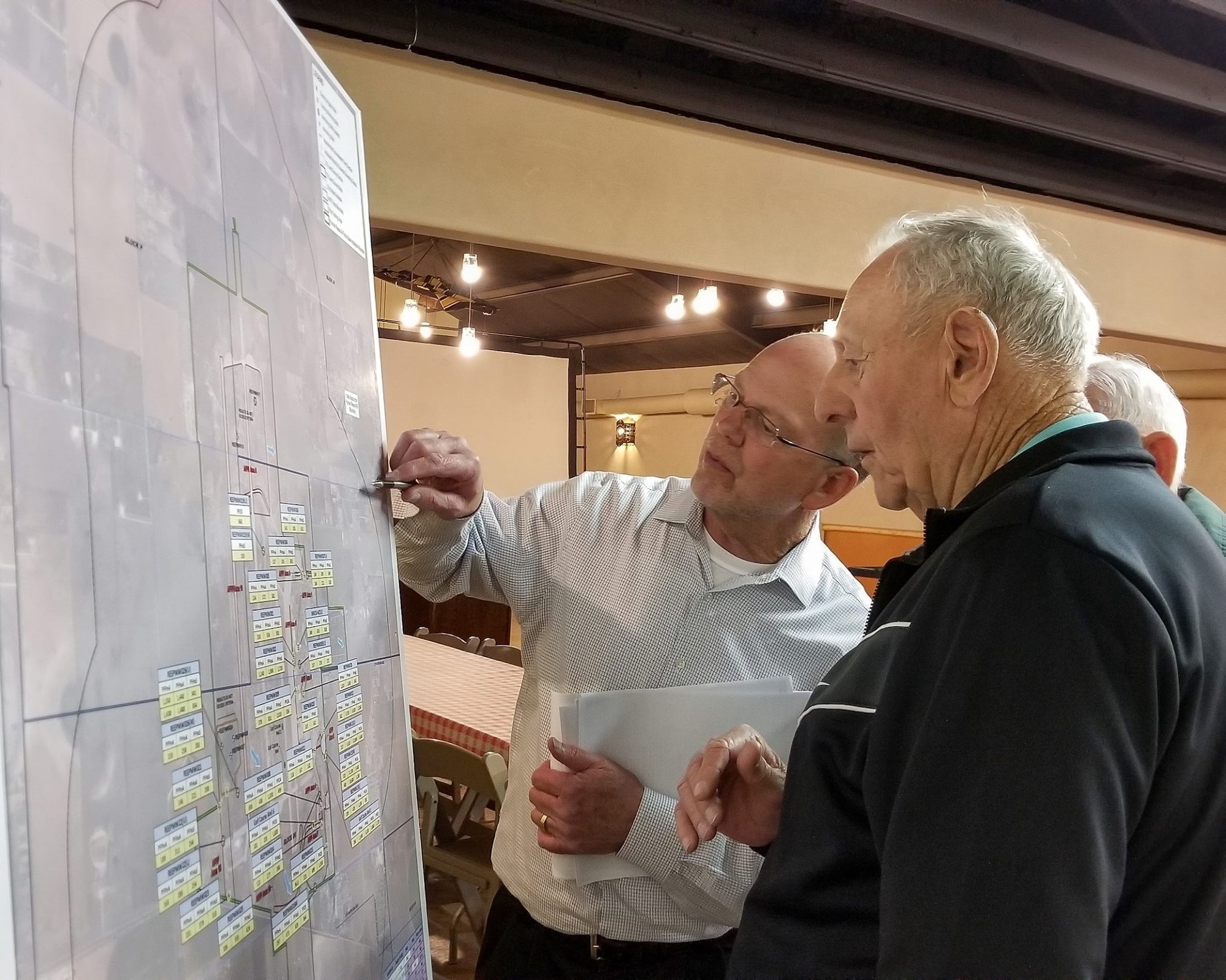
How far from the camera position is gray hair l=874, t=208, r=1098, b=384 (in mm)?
850

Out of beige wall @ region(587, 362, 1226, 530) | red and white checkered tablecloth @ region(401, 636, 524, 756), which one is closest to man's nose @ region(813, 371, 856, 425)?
red and white checkered tablecloth @ region(401, 636, 524, 756)

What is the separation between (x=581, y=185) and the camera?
315 centimetres

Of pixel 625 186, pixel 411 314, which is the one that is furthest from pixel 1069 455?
pixel 411 314

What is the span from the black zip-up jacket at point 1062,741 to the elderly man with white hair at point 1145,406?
832 millimetres

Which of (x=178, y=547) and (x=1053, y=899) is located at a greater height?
(x=178, y=547)

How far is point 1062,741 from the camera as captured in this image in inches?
23.8

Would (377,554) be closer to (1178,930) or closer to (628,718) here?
(628,718)

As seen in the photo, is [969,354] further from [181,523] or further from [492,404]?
[492,404]

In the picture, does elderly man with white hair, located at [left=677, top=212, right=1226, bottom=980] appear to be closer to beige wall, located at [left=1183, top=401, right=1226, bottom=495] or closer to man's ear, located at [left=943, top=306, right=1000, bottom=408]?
man's ear, located at [left=943, top=306, right=1000, bottom=408]

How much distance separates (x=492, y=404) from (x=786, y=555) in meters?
5.44

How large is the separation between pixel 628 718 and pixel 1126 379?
1105 mm

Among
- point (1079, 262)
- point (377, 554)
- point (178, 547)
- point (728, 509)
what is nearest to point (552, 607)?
point (728, 509)

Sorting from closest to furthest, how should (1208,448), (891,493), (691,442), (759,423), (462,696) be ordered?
(891,493) → (759,423) → (462,696) → (1208,448) → (691,442)

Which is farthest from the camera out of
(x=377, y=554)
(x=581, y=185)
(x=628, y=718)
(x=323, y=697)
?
(x=581, y=185)
